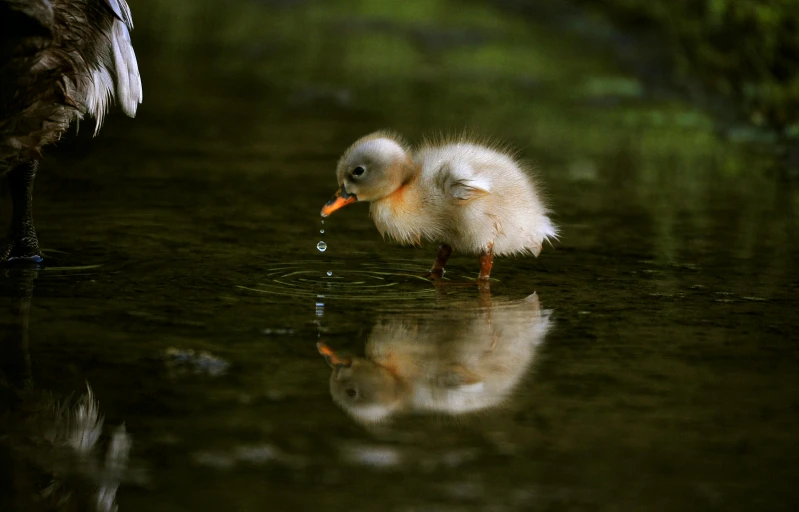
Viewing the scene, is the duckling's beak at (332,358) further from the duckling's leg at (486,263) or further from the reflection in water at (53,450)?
the duckling's leg at (486,263)

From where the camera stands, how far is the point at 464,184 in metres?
6.51

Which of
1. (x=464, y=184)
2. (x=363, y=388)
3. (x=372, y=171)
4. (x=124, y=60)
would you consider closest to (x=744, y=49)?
(x=464, y=184)

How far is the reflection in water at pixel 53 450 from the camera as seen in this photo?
3.58 m

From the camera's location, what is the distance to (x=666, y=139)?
11422 millimetres

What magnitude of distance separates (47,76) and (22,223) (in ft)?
2.94

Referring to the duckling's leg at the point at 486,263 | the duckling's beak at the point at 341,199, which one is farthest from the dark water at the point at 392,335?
the duckling's beak at the point at 341,199

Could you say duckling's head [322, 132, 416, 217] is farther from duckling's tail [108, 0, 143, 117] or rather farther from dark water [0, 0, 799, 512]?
duckling's tail [108, 0, 143, 117]

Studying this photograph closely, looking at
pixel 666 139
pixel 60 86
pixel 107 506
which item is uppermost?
pixel 666 139

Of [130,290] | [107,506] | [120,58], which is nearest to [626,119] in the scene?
[120,58]

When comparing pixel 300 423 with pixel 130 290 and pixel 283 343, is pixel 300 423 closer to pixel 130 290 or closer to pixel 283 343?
pixel 283 343

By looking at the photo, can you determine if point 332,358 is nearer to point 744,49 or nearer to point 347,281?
point 347,281

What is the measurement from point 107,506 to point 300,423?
2.69ft

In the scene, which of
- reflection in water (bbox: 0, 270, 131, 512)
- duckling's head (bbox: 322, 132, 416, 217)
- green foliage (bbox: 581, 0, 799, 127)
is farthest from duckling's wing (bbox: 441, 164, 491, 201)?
green foliage (bbox: 581, 0, 799, 127)

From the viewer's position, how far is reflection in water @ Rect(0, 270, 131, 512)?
3.58m
